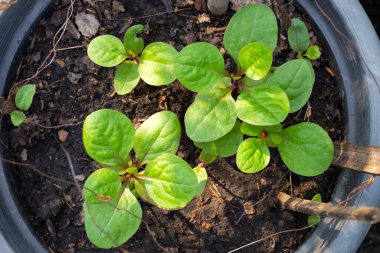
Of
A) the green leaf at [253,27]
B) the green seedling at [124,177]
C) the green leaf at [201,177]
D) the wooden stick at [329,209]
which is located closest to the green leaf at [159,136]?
the green seedling at [124,177]

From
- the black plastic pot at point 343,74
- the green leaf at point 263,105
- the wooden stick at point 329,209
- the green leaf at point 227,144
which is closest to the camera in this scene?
the wooden stick at point 329,209

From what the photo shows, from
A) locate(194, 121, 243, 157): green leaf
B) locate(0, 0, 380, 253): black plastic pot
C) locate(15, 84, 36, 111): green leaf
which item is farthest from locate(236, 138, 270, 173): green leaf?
locate(15, 84, 36, 111): green leaf

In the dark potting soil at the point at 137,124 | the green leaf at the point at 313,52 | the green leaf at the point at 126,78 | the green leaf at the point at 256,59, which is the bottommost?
A: the dark potting soil at the point at 137,124

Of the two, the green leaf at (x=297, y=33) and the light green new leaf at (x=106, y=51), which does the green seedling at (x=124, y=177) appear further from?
the green leaf at (x=297, y=33)

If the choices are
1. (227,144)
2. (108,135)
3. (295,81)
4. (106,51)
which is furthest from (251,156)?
(106,51)

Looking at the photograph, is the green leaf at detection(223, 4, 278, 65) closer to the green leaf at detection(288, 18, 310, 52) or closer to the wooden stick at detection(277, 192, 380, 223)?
the green leaf at detection(288, 18, 310, 52)

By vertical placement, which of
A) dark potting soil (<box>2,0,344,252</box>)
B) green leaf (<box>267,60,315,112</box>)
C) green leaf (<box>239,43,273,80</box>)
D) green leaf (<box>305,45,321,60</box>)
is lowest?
dark potting soil (<box>2,0,344,252</box>)

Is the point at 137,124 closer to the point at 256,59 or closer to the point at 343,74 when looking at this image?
the point at 256,59

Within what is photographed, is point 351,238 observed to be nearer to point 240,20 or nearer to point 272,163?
point 272,163
